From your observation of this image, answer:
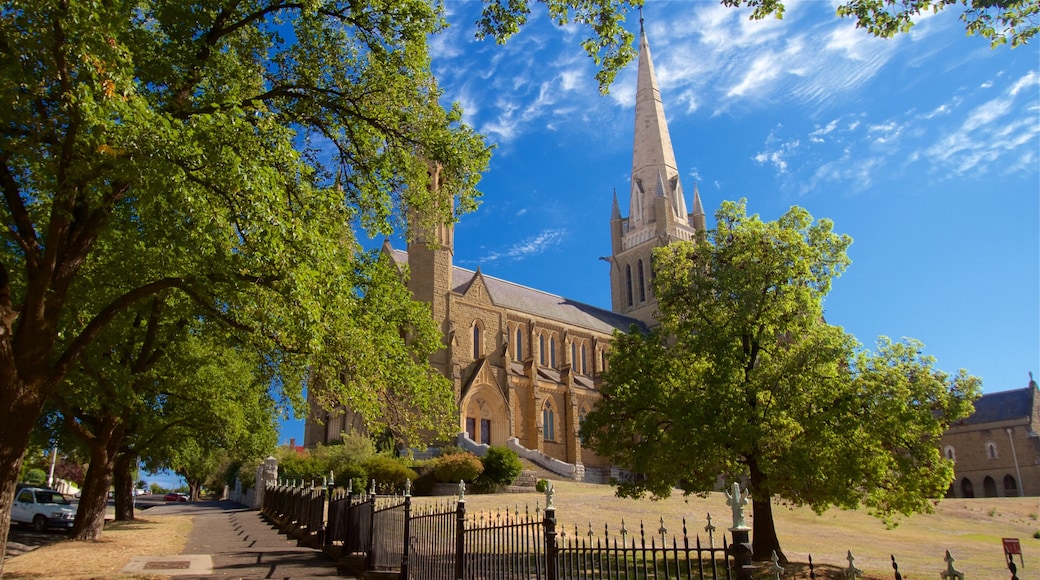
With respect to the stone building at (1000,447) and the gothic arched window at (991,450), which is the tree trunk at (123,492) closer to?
the stone building at (1000,447)

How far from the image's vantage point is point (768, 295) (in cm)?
1686

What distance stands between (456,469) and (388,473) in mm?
3000

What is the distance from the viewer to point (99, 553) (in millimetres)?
15414

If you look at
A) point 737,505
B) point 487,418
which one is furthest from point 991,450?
point 737,505

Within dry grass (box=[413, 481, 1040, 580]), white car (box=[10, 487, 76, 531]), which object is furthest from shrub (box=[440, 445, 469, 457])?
white car (box=[10, 487, 76, 531])

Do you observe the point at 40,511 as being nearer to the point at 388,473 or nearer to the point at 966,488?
the point at 388,473

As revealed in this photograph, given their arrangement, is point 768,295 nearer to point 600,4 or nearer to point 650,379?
point 650,379

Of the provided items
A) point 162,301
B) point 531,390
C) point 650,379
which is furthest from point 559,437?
point 162,301

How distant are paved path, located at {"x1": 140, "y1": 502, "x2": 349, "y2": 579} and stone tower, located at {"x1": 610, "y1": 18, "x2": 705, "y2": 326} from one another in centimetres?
5116

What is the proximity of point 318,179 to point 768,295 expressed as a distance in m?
10.5

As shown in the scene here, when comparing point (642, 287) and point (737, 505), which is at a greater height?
point (642, 287)

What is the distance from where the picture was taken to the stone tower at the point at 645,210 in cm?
6919

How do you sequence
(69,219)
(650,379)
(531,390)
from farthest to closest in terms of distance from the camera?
(531,390), (650,379), (69,219)

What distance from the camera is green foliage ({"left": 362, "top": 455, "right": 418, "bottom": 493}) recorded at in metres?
30.0
